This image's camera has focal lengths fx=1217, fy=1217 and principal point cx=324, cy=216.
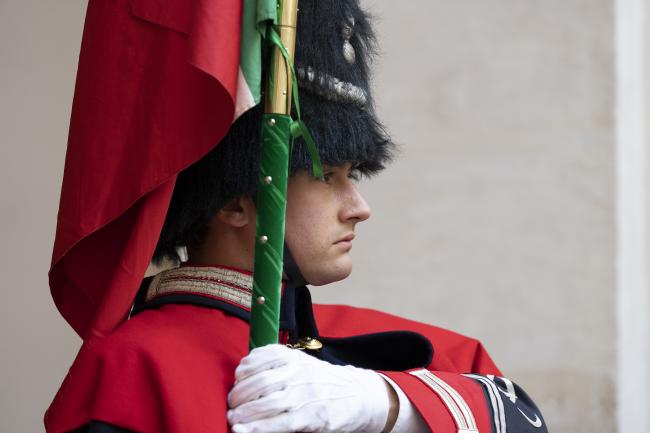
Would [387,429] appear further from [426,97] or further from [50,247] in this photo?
[426,97]

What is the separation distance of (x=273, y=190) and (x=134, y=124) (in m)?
0.32

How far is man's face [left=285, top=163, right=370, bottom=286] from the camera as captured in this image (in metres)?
2.59

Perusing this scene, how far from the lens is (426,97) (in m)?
4.47

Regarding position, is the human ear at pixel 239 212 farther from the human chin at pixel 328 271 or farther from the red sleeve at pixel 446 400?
the red sleeve at pixel 446 400

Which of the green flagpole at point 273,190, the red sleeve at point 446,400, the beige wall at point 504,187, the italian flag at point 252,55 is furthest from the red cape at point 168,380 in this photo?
the beige wall at point 504,187

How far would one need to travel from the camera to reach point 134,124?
2398 millimetres

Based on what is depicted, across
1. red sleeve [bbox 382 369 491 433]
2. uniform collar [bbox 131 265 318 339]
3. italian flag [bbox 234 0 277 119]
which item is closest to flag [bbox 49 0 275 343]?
italian flag [bbox 234 0 277 119]

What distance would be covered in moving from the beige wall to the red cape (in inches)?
69.5

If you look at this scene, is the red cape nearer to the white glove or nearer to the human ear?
the white glove

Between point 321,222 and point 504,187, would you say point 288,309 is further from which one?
point 504,187

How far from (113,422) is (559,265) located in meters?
2.41

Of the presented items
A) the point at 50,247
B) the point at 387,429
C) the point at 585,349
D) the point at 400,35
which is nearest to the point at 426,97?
the point at 400,35

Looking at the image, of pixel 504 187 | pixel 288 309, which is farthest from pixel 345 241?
pixel 504 187

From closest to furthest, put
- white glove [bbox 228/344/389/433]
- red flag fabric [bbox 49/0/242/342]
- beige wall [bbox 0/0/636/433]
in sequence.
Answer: white glove [bbox 228/344/389/433] < red flag fabric [bbox 49/0/242/342] < beige wall [bbox 0/0/636/433]
